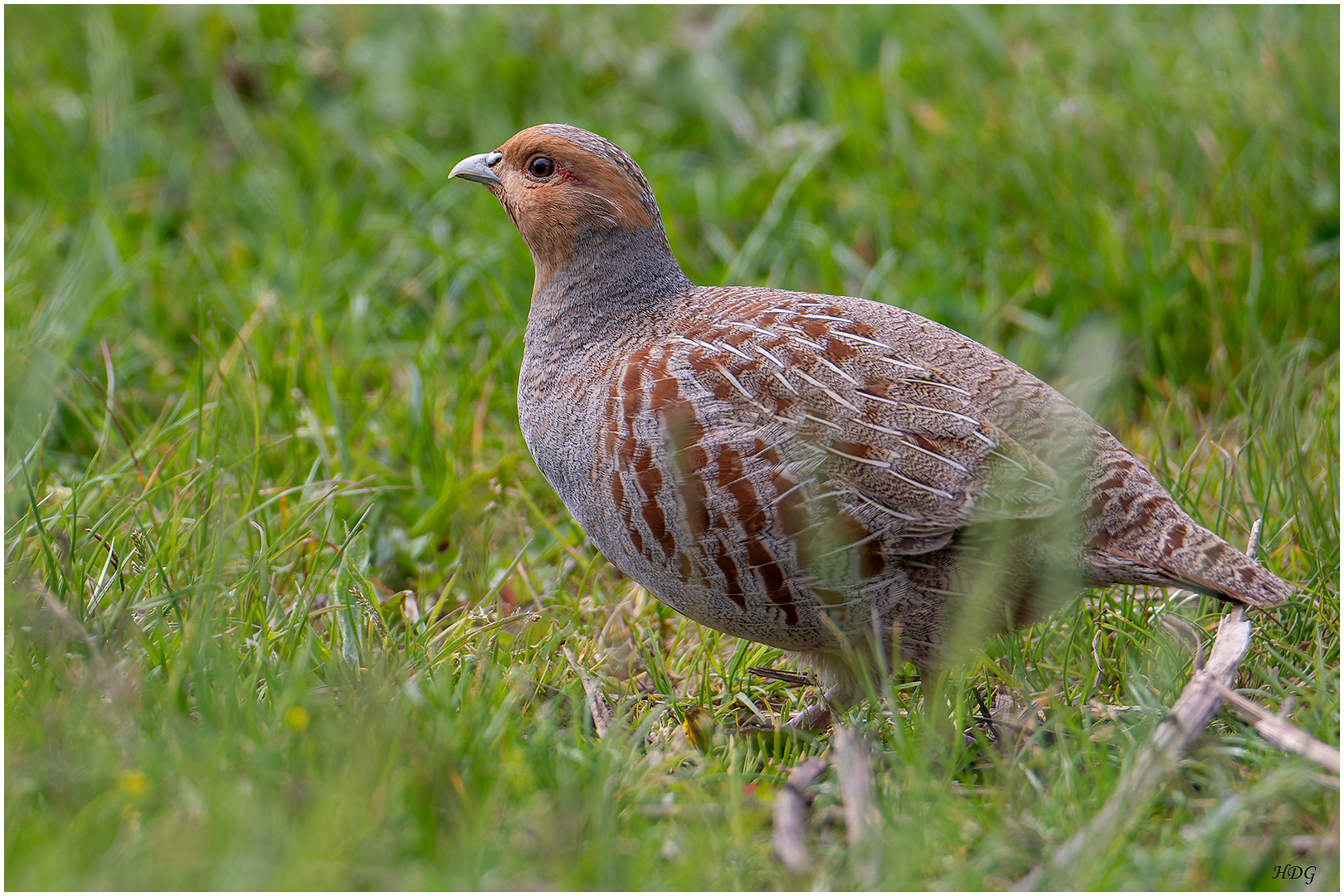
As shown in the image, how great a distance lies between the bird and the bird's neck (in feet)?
0.46

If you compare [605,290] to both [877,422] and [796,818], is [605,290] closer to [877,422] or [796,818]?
[877,422]

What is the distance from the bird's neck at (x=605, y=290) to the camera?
3.38 meters

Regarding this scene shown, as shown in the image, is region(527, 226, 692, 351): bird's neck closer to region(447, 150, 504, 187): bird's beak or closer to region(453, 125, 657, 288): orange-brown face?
region(453, 125, 657, 288): orange-brown face

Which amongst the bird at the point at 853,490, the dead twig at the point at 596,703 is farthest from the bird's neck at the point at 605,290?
the dead twig at the point at 596,703

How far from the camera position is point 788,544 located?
288cm

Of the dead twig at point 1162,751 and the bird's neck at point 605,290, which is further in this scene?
the bird's neck at point 605,290

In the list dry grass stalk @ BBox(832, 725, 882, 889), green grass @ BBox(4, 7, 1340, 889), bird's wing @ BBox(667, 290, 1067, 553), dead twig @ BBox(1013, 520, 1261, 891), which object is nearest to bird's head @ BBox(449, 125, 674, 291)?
bird's wing @ BBox(667, 290, 1067, 553)

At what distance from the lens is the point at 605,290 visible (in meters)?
3.42

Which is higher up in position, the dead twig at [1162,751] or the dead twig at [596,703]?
the dead twig at [1162,751]

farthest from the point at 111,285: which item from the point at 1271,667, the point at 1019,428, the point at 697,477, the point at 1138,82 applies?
the point at 1138,82

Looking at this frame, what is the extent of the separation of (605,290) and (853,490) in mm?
1022

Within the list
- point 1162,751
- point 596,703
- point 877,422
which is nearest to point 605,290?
point 877,422

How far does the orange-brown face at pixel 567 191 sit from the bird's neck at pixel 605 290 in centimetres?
4

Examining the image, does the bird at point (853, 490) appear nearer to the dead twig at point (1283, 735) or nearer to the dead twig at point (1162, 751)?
the dead twig at point (1162, 751)
